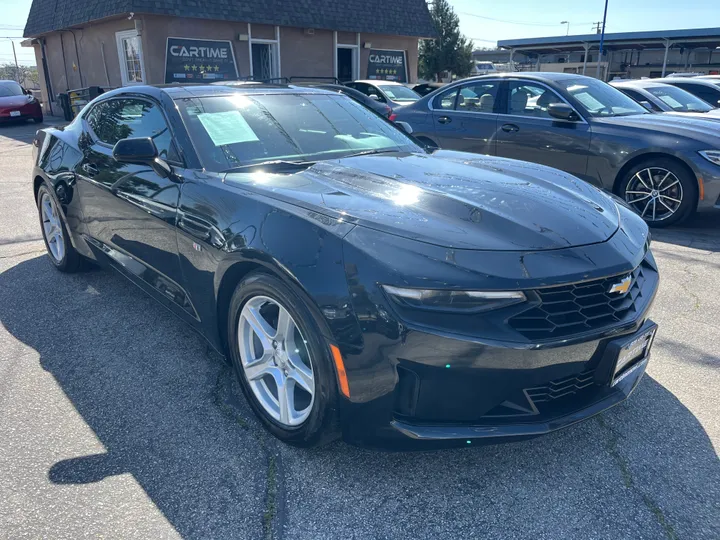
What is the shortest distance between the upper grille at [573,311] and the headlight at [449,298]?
0.09 m

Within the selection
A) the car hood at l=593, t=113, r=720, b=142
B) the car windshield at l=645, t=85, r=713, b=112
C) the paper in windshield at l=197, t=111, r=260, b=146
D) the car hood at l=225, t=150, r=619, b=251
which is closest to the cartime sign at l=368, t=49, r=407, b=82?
the car windshield at l=645, t=85, r=713, b=112

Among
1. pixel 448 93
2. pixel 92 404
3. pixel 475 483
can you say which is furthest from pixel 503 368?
pixel 448 93

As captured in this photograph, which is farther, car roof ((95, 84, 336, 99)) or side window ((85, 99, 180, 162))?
car roof ((95, 84, 336, 99))

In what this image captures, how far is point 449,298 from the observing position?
195 cm

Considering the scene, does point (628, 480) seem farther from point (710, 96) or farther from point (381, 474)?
point (710, 96)

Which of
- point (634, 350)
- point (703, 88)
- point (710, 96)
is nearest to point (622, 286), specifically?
point (634, 350)

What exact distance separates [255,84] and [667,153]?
4.31 meters

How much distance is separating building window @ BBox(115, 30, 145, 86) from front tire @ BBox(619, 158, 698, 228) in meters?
13.4

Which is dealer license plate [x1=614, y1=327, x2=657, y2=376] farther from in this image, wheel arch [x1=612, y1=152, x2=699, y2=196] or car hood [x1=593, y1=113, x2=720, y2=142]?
car hood [x1=593, y1=113, x2=720, y2=142]

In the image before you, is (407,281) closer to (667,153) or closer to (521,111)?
(667,153)

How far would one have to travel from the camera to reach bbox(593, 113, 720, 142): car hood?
5.74 metres

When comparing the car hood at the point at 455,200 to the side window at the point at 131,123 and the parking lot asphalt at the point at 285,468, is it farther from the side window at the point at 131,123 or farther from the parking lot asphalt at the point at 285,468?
the parking lot asphalt at the point at 285,468

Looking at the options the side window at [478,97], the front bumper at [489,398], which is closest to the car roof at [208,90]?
the front bumper at [489,398]

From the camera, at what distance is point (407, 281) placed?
1.96 metres
